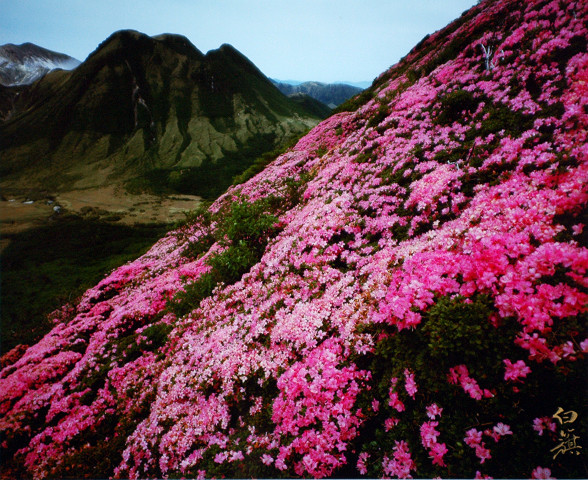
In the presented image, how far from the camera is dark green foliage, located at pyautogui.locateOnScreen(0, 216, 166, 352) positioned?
2109 cm

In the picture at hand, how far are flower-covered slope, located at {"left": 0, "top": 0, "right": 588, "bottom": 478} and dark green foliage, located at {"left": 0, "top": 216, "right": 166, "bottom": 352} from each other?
12.2 metres

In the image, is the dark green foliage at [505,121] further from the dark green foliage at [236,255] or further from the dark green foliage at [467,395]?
the dark green foliage at [236,255]

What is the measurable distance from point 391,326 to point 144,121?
14321cm

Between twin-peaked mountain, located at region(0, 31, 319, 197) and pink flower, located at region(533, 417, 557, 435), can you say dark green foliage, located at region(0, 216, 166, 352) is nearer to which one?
pink flower, located at region(533, 417, 557, 435)

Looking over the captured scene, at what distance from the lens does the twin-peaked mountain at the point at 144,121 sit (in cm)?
9862

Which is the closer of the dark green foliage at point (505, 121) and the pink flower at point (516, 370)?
the pink flower at point (516, 370)

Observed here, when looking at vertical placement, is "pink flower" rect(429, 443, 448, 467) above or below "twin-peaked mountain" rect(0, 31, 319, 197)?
below

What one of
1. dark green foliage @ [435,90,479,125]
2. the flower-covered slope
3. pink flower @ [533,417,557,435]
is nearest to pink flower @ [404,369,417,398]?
the flower-covered slope

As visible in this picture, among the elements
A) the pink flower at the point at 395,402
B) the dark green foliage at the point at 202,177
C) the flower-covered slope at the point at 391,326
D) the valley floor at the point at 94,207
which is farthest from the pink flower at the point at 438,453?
the dark green foliage at the point at 202,177

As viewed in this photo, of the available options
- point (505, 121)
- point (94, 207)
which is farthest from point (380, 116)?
point (94, 207)

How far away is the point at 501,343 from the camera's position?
335 cm

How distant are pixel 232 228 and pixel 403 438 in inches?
328

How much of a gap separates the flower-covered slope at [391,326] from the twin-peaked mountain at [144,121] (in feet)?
263

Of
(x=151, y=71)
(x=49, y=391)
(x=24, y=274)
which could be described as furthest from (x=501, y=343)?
(x=151, y=71)
